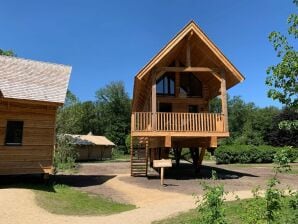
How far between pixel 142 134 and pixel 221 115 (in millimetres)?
5086

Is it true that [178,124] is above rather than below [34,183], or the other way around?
above

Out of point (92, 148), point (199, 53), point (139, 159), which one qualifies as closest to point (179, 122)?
point (199, 53)

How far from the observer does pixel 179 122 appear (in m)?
20.0

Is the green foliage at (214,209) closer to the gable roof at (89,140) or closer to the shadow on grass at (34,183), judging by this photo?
the shadow on grass at (34,183)

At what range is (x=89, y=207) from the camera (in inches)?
505

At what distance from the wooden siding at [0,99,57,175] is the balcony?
4997 millimetres

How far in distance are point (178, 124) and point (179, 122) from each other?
0.15 metres

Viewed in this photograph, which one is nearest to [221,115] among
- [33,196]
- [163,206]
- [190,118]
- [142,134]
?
[190,118]

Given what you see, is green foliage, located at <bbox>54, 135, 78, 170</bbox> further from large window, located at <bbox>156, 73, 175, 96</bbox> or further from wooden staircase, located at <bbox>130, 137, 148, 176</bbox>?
large window, located at <bbox>156, 73, 175, 96</bbox>

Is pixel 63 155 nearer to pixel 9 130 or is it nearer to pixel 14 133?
pixel 14 133

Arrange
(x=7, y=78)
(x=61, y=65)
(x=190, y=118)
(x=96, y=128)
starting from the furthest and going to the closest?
(x=96, y=128) → (x=61, y=65) → (x=190, y=118) → (x=7, y=78)

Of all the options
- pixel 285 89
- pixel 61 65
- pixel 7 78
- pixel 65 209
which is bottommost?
pixel 65 209

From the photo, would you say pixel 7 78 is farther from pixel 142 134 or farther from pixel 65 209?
pixel 65 209

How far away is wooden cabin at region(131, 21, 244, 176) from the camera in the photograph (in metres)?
19.8
